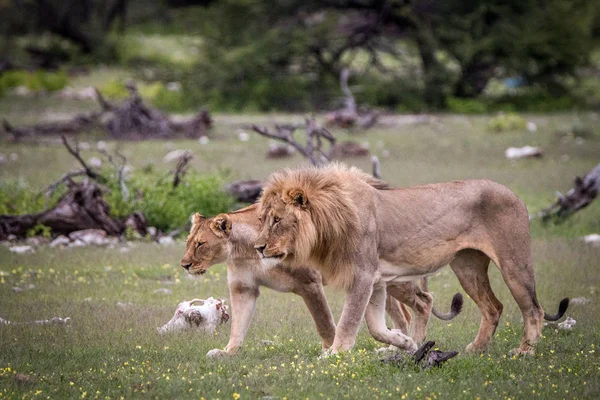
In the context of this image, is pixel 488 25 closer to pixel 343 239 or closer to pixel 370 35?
pixel 370 35

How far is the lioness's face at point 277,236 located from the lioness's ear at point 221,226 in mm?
543

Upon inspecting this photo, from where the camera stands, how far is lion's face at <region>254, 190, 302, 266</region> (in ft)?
24.3

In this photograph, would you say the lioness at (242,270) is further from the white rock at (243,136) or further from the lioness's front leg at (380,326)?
the white rock at (243,136)

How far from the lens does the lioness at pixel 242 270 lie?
7.95 meters


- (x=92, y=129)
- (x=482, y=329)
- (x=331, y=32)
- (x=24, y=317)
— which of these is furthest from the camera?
(x=331, y=32)

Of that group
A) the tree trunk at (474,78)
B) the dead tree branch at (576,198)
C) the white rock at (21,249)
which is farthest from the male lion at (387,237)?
the tree trunk at (474,78)

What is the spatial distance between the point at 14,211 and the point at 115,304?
466 centimetres

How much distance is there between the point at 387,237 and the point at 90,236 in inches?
261

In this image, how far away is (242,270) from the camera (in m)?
8.03

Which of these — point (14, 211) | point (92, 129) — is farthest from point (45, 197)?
point (92, 129)

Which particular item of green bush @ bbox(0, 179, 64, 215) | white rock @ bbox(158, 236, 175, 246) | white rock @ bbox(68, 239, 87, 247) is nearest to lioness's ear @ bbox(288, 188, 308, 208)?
white rock @ bbox(158, 236, 175, 246)

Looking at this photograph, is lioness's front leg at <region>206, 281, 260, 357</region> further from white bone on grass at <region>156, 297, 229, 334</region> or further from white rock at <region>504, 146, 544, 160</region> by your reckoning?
white rock at <region>504, 146, 544, 160</region>

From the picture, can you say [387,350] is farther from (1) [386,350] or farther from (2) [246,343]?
(2) [246,343]

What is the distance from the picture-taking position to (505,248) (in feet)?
26.2
